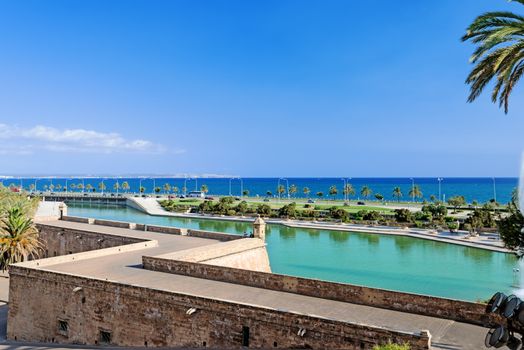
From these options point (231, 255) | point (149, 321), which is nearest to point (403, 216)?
point (231, 255)

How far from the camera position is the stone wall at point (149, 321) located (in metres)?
12.3

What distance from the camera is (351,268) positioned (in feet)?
110

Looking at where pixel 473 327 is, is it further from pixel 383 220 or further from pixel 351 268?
pixel 383 220

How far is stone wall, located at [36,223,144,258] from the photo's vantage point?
27828 millimetres

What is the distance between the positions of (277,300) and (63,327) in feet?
30.0

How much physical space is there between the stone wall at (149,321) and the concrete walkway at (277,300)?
53 cm

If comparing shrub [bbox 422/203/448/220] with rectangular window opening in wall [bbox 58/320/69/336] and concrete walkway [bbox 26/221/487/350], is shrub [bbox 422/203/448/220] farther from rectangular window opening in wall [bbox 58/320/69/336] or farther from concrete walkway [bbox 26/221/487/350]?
rectangular window opening in wall [bbox 58/320/69/336]

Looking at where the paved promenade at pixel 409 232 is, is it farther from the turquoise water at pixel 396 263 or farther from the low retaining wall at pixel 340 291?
the low retaining wall at pixel 340 291

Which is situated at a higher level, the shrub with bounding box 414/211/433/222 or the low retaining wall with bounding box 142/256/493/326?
the low retaining wall with bounding box 142/256/493/326

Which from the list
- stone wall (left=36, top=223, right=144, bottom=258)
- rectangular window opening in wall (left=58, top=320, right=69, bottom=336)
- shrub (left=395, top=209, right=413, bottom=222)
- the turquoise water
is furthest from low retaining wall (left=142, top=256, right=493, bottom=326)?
shrub (left=395, top=209, right=413, bottom=222)

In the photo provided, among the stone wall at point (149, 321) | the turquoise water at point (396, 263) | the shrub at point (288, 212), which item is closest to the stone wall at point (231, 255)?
the stone wall at point (149, 321)

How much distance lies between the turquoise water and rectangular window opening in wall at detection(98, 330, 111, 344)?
53.4 feet

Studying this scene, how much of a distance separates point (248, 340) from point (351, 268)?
21247 millimetres

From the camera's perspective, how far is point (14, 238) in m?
29.2
